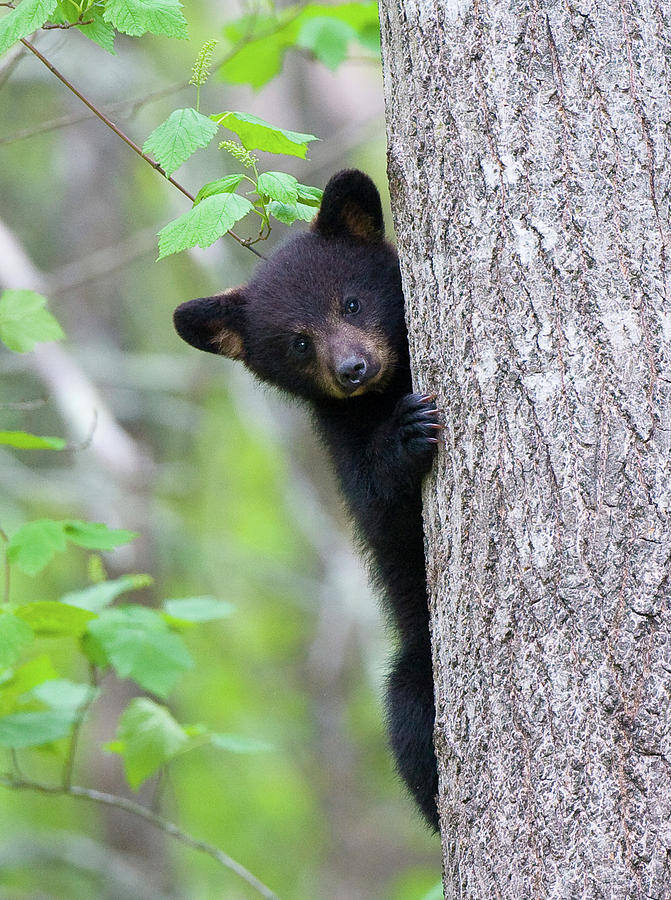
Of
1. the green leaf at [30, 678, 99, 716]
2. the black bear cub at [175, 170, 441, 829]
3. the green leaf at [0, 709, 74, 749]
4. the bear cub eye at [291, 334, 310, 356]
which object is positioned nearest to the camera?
the green leaf at [0, 709, 74, 749]

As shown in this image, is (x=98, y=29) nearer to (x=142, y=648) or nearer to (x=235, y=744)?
(x=142, y=648)

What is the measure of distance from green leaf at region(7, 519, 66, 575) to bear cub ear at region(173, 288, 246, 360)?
1.02 m

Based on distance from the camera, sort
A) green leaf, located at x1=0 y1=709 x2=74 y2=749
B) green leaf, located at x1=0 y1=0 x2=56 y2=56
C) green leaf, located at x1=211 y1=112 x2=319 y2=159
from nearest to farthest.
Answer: green leaf, located at x1=0 y1=0 x2=56 y2=56 → green leaf, located at x1=211 y1=112 x2=319 y2=159 → green leaf, located at x1=0 y1=709 x2=74 y2=749

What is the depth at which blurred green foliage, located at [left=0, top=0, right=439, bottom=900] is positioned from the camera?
4093 millimetres

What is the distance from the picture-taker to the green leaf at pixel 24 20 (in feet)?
7.38

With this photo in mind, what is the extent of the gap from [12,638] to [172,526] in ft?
14.9

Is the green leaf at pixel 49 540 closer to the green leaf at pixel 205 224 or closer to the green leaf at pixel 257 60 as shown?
the green leaf at pixel 205 224

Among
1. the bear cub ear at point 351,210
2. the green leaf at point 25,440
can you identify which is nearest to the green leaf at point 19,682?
the green leaf at point 25,440

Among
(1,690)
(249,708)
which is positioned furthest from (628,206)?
(249,708)

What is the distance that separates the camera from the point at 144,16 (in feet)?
7.61

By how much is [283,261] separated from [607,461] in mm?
2135

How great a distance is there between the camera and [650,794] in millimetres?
1834

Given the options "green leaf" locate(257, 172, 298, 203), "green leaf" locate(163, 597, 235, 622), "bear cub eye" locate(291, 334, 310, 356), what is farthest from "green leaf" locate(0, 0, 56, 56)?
"green leaf" locate(163, 597, 235, 622)

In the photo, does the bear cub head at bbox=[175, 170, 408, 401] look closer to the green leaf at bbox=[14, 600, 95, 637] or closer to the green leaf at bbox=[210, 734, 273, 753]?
the green leaf at bbox=[14, 600, 95, 637]
